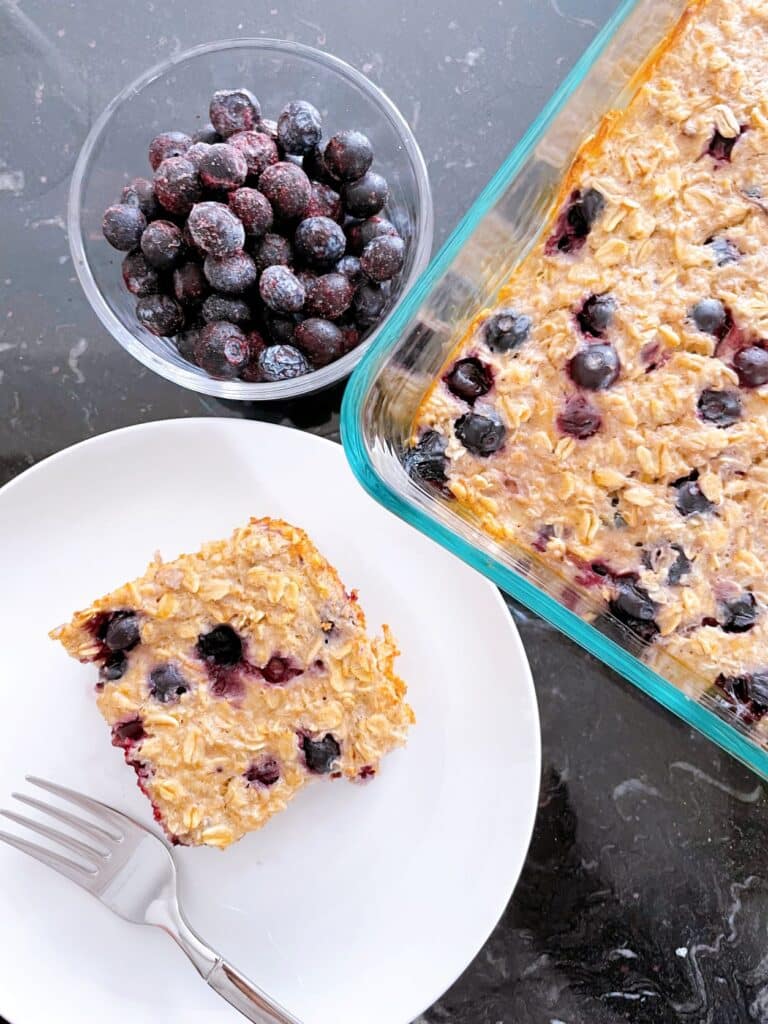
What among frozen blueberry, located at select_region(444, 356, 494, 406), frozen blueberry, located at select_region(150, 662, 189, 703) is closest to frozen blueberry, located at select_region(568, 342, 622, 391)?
frozen blueberry, located at select_region(444, 356, 494, 406)

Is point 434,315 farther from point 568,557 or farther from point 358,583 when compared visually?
point 358,583

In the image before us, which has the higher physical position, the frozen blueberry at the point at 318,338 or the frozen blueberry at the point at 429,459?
the frozen blueberry at the point at 429,459

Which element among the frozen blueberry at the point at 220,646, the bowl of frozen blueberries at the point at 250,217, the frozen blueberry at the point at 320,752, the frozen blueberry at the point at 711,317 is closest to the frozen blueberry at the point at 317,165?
the bowl of frozen blueberries at the point at 250,217

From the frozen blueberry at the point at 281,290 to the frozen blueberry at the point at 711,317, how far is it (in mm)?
621

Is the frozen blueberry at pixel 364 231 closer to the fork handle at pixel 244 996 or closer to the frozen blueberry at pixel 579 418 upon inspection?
the frozen blueberry at pixel 579 418

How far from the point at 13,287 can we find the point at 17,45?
0.48 m

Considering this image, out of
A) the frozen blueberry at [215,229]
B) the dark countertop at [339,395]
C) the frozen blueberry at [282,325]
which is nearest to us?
the frozen blueberry at [215,229]

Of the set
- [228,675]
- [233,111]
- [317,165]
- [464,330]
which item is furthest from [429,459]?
[233,111]

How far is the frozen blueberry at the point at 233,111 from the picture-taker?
5.43 ft

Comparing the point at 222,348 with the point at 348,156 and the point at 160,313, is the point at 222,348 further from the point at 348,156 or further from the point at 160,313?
the point at 348,156

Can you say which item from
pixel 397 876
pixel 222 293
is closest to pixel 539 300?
pixel 222 293

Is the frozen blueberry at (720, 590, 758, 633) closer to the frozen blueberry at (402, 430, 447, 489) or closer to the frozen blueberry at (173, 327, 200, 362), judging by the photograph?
the frozen blueberry at (402, 430, 447, 489)

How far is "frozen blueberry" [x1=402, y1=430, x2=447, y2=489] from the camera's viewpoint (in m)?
1.37

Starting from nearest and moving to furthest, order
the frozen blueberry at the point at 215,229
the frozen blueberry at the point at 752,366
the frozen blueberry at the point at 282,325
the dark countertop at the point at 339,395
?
the frozen blueberry at the point at 752,366 < the frozen blueberry at the point at 215,229 < the frozen blueberry at the point at 282,325 < the dark countertop at the point at 339,395
